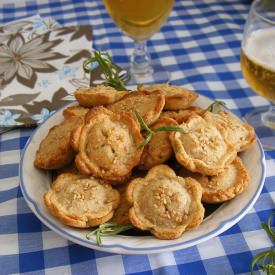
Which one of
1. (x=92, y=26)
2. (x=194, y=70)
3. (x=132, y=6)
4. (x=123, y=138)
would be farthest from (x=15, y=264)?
(x=92, y=26)

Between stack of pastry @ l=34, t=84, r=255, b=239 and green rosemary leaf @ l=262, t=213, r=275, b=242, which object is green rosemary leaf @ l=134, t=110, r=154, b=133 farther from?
green rosemary leaf @ l=262, t=213, r=275, b=242

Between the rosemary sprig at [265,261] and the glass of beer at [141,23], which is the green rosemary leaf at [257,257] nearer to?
the rosemary sprig at [265,261]

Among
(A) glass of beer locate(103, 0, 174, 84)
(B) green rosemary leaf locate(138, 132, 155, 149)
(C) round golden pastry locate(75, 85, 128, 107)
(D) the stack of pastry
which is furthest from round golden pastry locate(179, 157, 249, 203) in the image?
(A) glass of beer locate(103, 0, 174, 84)

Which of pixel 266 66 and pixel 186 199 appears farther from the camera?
pixel 266 66

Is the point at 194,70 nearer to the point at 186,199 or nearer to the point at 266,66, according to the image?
the point at 266,66

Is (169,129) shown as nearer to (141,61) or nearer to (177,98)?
(177,98)

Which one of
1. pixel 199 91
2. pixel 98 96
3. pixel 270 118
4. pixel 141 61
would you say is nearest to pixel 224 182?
pixel 98 96
